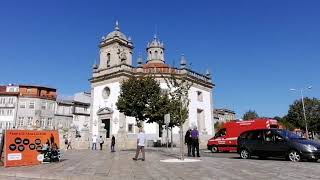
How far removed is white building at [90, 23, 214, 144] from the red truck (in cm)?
1612

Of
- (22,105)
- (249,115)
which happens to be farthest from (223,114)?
(22,105)

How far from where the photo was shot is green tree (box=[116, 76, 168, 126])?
105ft

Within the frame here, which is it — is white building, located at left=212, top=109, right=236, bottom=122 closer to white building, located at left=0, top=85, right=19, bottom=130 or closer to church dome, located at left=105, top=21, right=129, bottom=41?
church dome, located at left=105, top=21, right=129, bottom=41

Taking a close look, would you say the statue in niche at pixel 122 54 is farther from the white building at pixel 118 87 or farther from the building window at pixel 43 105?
the building window at pixel 43 105

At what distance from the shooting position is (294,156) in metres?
15.6

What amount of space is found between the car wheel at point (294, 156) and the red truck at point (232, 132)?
34.3ft

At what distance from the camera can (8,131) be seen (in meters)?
14.8

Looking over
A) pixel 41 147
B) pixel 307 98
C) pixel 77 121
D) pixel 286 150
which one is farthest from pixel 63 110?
pixel 286 150

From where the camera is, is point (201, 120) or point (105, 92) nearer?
point (105, 92)

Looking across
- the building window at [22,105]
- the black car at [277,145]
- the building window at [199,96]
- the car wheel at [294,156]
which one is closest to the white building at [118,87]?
the building window at [199,96]

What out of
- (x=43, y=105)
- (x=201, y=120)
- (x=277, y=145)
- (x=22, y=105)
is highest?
(x=43, y=105)

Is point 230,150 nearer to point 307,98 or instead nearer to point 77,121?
point 307,98

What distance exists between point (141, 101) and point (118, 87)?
13972 millimetres

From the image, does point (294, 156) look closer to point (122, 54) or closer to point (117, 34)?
point (122, 54)
